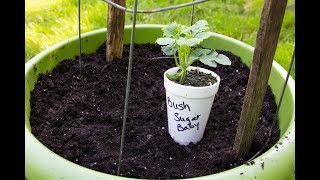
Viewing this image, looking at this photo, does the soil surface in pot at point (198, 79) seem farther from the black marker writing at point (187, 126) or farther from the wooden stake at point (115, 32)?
the wooden stake at point (115, 32)

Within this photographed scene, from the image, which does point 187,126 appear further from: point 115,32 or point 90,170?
point 115,32

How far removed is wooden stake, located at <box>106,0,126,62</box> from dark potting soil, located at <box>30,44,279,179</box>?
4cm

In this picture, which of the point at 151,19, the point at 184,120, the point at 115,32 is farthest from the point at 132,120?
the point at 151,19

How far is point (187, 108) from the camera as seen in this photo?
4.68 ft

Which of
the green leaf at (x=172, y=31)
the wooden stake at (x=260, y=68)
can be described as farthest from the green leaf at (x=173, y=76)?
the wooden stake at (x=260, y=68)

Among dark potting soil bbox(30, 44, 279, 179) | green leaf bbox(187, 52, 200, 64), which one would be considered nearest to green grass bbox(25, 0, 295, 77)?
dark potting soil bbox(30, 44, 279, 179)

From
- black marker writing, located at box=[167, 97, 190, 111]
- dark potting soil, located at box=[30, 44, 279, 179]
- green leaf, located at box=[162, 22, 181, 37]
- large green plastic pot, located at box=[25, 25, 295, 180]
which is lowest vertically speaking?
dark potting soil, located at box=[30, 44, 279, 179]

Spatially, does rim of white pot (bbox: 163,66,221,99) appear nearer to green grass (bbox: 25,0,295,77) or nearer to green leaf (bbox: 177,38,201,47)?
green leaf (bbox: 177,38,201,47)

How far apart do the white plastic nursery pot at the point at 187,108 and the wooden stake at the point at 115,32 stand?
0.50 meters

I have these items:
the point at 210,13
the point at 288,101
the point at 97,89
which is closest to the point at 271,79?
the point at 288,101

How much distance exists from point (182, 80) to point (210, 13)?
169 centimetres

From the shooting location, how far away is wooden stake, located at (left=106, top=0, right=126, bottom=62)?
6.16 feet

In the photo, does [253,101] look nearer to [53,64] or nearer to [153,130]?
[153,130]

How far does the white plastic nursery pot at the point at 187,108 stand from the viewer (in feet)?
4.55
